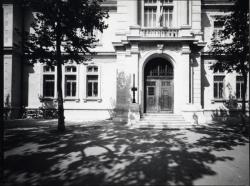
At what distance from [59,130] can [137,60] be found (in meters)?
7.88

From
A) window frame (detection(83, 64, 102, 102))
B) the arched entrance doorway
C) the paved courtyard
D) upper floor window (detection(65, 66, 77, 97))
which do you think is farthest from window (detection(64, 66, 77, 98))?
the paved courtyard

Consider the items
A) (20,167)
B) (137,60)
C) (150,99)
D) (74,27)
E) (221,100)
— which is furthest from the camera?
(221,100)

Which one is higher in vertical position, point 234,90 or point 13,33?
point 13,33

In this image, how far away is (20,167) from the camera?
17.6 feet

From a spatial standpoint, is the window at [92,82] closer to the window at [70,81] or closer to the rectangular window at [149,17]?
the window at [70,81]

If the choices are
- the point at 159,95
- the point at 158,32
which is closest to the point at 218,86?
the point at 159,95

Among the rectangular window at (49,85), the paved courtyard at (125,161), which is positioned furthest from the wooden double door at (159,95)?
the rectangular window at (49,85)

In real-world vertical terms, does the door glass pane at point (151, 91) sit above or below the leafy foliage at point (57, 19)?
below

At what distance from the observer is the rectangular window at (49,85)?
17.1 m

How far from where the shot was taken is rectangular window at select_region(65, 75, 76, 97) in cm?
1703

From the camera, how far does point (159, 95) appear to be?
50.1 feet

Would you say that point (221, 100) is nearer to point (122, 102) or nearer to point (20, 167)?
point (122, 102)

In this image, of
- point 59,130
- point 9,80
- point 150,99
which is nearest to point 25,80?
point 9,80

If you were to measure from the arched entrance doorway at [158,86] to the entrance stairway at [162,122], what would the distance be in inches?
49.6
